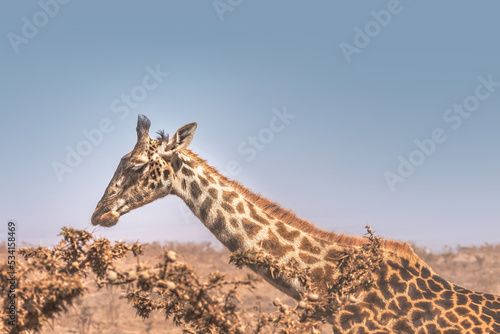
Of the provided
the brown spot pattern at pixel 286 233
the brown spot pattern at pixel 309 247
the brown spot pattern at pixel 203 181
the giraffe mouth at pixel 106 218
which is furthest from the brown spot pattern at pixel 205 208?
the brown spot pattern at pixel 309 247

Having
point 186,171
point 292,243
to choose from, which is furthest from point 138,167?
point 292,243

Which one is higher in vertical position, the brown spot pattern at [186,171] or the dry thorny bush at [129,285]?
the brown spot pattern at [186,171]

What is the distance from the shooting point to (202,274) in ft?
72.3

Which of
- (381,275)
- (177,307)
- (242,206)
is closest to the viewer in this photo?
(177,307)

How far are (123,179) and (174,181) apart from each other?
923 millimetres

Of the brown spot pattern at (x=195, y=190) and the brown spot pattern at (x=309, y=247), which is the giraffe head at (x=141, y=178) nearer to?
the brown spot pattern at (x=195, y=190)

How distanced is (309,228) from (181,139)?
289 centimetres

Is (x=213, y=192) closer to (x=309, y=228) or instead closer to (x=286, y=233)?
(x=286, y=233)

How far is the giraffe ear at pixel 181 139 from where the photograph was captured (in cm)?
818

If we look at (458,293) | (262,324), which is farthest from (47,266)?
(458,293)

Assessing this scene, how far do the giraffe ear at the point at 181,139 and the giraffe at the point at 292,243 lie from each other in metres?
0.02

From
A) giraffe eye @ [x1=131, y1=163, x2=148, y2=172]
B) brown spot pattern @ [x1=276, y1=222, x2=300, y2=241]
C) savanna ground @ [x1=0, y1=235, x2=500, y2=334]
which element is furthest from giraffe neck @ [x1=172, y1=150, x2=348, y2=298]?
savanna ground @ [x1=0, y1=235, x2=500, y2=334]

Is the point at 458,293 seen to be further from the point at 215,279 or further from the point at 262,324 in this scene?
the point at 215,279

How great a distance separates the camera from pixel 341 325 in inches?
260
